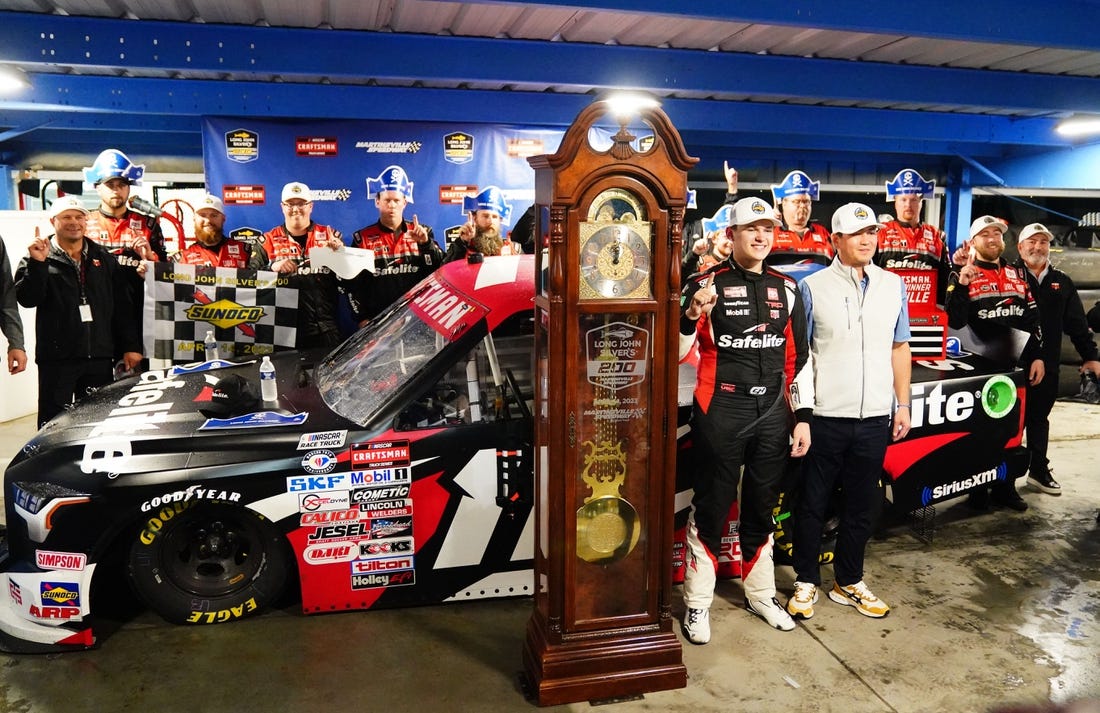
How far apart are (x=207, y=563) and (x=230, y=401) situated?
71 centimetres

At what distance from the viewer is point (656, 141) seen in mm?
2723

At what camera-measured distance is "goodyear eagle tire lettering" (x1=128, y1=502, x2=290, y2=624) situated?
3221mm

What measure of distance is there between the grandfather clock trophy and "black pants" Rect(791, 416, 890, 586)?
907mm

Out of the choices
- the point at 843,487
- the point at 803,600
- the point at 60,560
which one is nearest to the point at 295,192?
the point at 60,560

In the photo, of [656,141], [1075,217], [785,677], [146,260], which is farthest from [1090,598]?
[1075,217]

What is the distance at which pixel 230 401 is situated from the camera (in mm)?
3453

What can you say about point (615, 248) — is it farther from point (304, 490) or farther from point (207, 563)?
point (207, 563)

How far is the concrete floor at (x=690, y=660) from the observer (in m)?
2.87

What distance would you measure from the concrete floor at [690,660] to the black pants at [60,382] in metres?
1.97

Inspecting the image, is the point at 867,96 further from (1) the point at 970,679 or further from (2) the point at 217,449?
(2) the point at 217,449

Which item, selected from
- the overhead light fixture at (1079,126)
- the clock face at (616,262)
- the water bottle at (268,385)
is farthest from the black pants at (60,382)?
the overhead light fixture at (1079,126)

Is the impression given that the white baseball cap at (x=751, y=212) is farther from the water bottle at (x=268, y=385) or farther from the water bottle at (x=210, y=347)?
the water bottle at (x=210, y=347)

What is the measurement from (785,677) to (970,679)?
0.73m

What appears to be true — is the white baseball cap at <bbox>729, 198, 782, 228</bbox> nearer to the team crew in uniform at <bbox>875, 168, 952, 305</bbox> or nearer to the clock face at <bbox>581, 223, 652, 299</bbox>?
the clock face at <bbox>581, 223, 652, 299</bbox>
